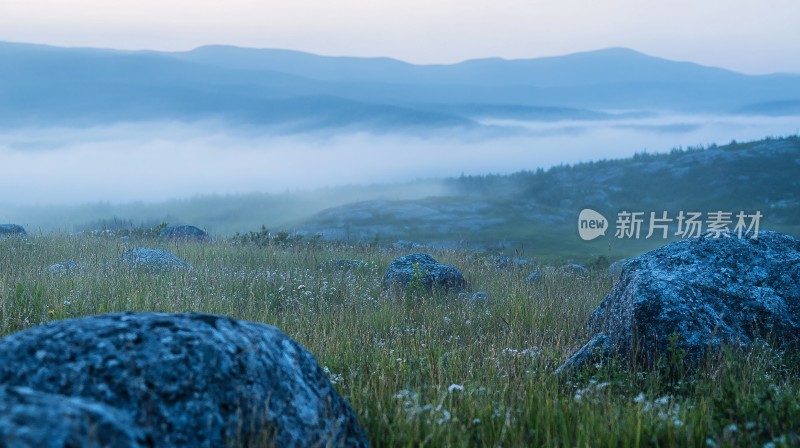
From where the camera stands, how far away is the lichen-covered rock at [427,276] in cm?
1306

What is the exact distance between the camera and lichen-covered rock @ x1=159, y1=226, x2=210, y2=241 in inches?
873

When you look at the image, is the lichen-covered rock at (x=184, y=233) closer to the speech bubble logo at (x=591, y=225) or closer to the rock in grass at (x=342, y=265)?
the rock in grass at (x=342, y=265)

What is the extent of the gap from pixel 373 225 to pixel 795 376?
197 feet

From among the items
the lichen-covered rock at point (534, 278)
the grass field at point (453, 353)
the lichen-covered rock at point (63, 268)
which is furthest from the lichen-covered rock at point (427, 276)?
the lichen-covered rock at point (63, 268)

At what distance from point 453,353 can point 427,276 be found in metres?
5.93

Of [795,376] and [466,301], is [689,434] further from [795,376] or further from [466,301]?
[466,301]

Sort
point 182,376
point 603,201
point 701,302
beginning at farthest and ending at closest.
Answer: point 603,201, point 701,302, point 182,376

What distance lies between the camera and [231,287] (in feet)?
38.6

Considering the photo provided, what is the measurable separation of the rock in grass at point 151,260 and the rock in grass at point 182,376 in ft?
30.8

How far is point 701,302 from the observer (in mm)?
7898

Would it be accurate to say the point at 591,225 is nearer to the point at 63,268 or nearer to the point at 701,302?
the point at 63,268

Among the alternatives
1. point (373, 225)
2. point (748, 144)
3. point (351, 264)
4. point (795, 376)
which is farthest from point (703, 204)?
point (795, 376)

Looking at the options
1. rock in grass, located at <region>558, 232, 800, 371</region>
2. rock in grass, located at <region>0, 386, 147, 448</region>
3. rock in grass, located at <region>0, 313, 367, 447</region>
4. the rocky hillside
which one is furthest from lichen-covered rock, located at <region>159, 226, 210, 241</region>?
the rocky hillside

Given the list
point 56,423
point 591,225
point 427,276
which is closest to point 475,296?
point 427,276
